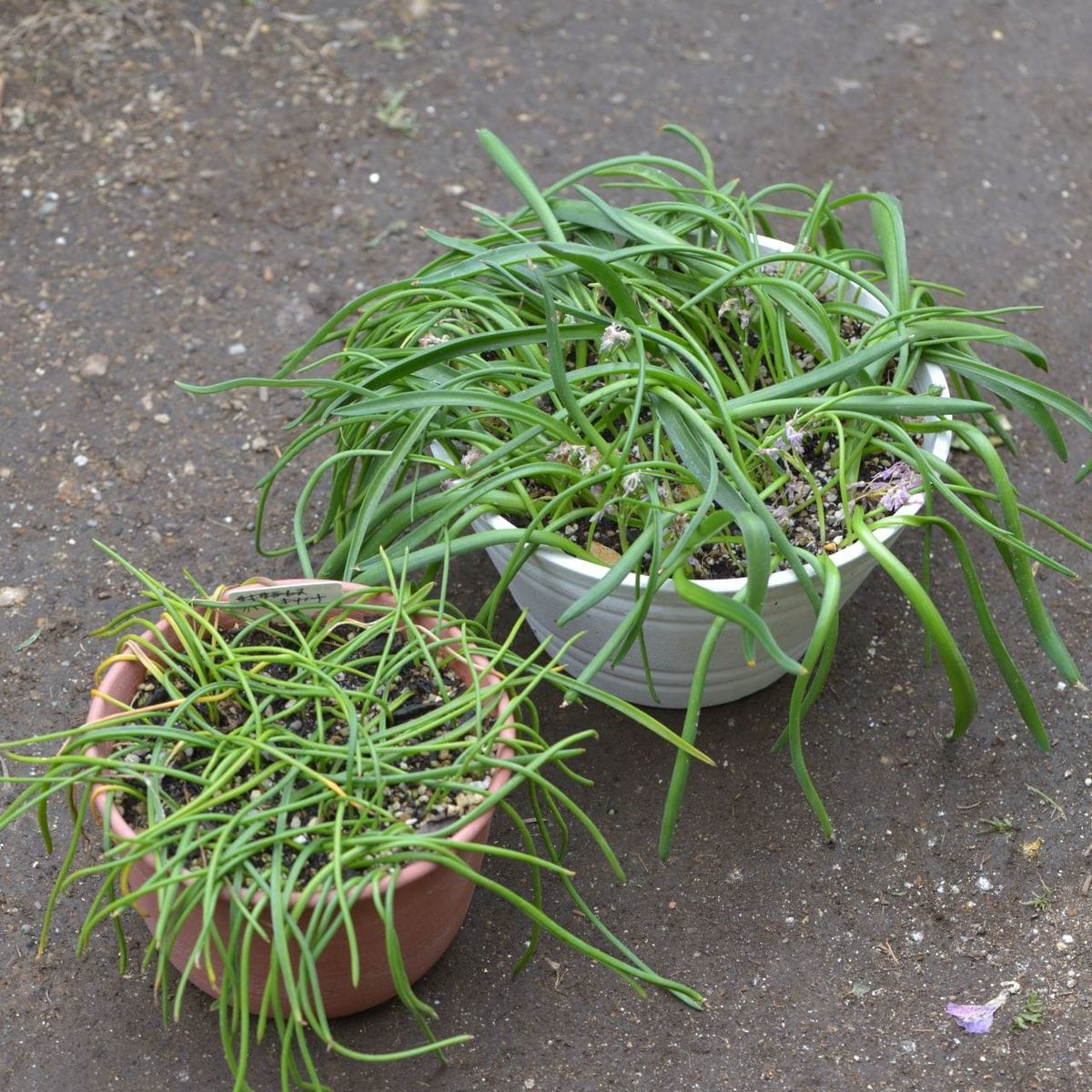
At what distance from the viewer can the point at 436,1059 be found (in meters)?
1.42

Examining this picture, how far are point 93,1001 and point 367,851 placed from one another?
1.65ft

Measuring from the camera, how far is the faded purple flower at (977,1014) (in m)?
1.44

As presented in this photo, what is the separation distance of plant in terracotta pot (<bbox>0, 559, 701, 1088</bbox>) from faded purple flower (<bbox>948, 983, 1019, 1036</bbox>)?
1.00ft

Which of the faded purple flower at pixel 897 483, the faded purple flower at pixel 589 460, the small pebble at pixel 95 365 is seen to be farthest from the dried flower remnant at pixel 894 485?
the small pebble at pixel 95 365

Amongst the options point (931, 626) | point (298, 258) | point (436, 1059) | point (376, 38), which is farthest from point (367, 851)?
point (376, 38)

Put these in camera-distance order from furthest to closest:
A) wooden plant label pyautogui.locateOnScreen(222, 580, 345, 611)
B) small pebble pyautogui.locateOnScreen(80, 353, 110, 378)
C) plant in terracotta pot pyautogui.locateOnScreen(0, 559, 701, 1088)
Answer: small pebble pyautogui.locateOnScreen(80, 353, 110, 378)
wooden plant label pyautogui.locateOnScreen(222, 580, 345, 611)
plant in terracotta pot pyautogui.locateOnScreen(0, 559, 701, 1088)

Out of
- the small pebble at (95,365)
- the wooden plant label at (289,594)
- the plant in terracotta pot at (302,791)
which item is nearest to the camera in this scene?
the plant in terracotta pot at (302,791)

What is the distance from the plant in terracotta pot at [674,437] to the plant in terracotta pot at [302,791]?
10 cm

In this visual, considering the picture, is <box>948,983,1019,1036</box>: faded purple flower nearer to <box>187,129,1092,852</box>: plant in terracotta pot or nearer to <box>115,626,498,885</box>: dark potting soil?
<box>187,129,1092,852</box>: plant in terracotta pot

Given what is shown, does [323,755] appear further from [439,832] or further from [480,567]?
[480,567]

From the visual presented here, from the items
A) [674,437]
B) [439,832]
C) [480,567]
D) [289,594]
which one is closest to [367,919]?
[439,832]

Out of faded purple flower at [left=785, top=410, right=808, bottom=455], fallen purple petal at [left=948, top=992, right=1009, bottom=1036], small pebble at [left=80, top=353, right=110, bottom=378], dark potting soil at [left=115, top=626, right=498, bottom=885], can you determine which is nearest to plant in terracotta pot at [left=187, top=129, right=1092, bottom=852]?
faded purple flower at [left=785, top=410, right=808, bottom=455]

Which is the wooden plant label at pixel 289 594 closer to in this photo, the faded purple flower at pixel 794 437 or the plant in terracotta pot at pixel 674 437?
the plant in terracotta pot at pixel 674 437

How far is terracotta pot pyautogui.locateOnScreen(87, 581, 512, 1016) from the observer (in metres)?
1.23
